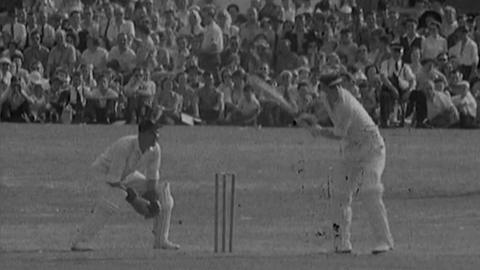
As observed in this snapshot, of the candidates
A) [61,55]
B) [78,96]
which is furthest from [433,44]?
[61,55]

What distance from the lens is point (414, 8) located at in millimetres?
35062

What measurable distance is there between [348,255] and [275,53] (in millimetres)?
15339

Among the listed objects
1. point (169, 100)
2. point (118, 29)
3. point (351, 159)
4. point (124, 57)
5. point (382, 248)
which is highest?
point (351, 159)

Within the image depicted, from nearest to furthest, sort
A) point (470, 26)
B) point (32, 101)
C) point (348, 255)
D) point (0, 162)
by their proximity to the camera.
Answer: point (348, 255) → point (0, 162) → point (32, 101) → point (470, 26)

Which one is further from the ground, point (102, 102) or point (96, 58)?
point (96, 58)

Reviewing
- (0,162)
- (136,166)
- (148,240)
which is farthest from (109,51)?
(136,166)

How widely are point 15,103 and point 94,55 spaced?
6.16ft

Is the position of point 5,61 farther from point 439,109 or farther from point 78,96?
point 439,109

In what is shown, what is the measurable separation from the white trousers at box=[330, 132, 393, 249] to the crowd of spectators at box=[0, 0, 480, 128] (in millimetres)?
12105

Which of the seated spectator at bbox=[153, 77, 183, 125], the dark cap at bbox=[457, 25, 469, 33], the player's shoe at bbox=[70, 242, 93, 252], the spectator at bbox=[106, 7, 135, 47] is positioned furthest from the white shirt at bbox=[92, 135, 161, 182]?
the dark cap at bbox=[457, 25, 469, 33]

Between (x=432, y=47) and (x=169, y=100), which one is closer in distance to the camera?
(x=169, y=100)

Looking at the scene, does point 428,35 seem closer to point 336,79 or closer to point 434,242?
point 434,242

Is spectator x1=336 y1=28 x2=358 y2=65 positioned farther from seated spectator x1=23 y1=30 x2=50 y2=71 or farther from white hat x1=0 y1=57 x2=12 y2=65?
white hat x1=0 y1=57 x2=12 y2=65

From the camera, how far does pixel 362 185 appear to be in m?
17.6
